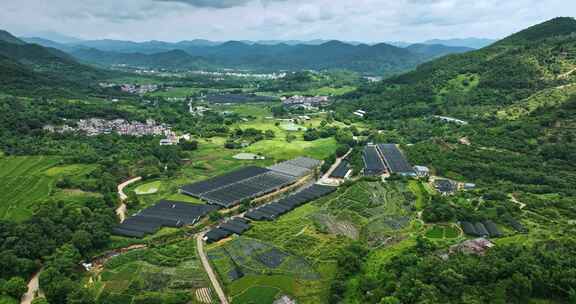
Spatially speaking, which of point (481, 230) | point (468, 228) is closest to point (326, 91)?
point (468, 228)

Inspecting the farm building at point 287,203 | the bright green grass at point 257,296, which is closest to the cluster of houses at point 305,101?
the farm building at point 287,203

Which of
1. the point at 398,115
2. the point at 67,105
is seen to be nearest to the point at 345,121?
the point at 398,115

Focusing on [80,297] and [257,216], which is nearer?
[80,297]

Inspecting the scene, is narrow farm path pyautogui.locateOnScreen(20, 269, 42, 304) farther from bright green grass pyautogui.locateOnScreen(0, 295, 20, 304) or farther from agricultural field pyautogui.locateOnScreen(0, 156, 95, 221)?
agricultural field pyautogui.locateOnScreen(0, 156, 95, 221)

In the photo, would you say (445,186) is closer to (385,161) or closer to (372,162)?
(385,161)

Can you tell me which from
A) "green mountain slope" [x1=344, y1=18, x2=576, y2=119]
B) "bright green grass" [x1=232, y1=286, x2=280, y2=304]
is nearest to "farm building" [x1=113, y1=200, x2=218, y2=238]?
"bright green grass" [x1=232, y1=286, x2=280, y2=304]

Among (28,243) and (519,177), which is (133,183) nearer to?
(28,243)

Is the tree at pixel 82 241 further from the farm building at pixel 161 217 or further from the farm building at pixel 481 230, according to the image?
the farm building at pixel 481 230
